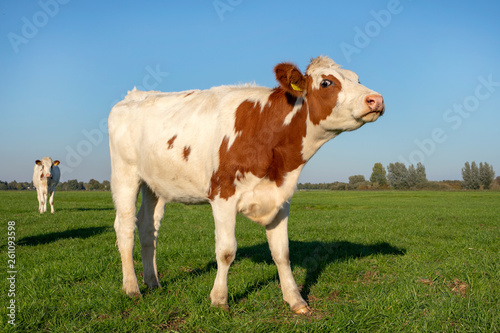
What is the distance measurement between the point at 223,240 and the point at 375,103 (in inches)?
89.1

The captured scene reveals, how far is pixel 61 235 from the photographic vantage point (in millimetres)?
11211

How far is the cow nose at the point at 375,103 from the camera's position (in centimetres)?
388

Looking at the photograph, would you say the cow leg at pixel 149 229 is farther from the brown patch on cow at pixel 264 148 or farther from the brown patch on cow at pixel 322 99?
the brown patch on cow at pixel 322 99

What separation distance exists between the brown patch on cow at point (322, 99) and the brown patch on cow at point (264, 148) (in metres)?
0.13

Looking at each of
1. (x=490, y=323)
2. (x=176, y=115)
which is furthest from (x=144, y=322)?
(x=490, y=323)

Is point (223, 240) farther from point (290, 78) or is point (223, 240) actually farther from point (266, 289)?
point (290, 78)

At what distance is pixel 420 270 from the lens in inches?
245

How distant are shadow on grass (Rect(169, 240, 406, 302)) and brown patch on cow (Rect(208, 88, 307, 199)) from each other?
1719mm

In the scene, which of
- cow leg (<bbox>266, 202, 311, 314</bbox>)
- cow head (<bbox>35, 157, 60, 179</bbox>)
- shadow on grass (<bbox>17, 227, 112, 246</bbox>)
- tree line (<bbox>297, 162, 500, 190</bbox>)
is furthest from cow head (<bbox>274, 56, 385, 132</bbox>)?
tree line (<bbox>297, 162, 500, 190</bbox>)

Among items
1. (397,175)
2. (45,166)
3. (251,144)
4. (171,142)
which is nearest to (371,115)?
(251,144)

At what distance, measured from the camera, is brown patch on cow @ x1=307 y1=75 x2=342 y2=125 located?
429cm

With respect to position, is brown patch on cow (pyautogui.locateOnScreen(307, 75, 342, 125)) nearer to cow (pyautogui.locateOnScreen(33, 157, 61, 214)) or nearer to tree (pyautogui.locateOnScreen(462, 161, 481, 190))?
cow (pyautogui.locateOnScreen(33, 157, 61, 214))

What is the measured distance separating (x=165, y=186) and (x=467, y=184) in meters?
148
